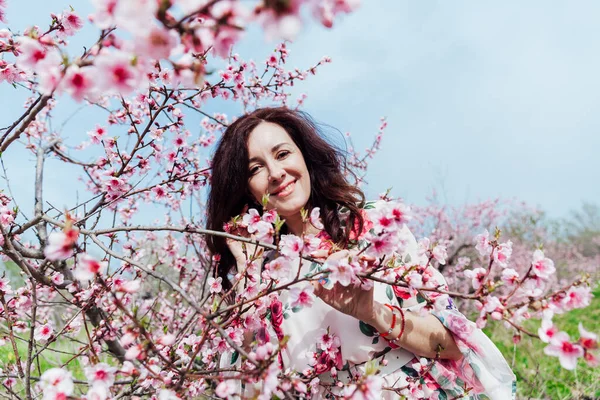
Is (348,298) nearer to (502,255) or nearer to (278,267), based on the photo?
(278,267)

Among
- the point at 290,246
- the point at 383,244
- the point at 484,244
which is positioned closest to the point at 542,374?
the point at 484,244

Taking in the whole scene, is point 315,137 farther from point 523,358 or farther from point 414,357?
point 523,358

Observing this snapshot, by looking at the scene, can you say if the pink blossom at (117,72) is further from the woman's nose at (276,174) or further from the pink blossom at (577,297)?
the woman's nose at (276,174)

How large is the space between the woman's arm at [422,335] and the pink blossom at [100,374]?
101cm

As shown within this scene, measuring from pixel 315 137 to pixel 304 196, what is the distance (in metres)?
0.56

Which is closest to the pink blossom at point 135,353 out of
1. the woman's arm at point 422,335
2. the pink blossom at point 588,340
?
the woman's arm at point 422,335

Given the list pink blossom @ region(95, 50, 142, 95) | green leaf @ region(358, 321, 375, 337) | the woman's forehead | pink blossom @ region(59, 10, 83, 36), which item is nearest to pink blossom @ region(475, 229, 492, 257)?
green leaf @ region(358, 321, 375, 337)

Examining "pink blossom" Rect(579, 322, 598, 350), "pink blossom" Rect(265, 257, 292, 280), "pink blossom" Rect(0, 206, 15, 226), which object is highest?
"pink blossom" Rect(0, 206, 15, 226)

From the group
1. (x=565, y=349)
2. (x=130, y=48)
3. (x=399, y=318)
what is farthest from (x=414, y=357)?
(x=130, y=48)

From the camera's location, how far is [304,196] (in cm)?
215

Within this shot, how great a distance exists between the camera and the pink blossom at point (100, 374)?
3.56ft

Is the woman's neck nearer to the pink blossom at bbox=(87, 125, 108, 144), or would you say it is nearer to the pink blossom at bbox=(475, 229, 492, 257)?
the pink blossom at bbox=(475, 229, 492, 257)

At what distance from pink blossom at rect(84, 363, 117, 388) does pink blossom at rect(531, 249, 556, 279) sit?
50.1 inches

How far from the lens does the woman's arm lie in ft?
5.54
